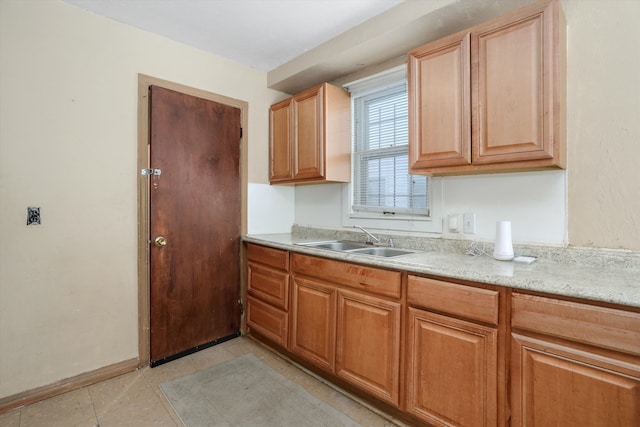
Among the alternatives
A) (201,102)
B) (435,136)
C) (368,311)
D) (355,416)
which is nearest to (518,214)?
(435,136)

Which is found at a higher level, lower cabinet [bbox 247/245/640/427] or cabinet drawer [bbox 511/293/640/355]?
cabinet drawer [bbox 511/293/640/355]

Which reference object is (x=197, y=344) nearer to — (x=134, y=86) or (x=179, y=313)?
(x=179, y=313)

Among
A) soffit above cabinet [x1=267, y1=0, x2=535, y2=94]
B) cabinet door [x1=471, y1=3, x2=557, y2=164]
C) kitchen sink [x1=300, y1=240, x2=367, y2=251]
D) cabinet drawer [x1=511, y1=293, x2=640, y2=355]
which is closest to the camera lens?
cabinet drawer [x1=511, y1=293, x2=640, y2=355]

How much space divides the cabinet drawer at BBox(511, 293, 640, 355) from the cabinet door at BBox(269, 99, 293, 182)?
82.1 inches

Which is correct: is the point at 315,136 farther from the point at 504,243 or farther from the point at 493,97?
the point at 504,243

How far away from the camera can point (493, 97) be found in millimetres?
1667

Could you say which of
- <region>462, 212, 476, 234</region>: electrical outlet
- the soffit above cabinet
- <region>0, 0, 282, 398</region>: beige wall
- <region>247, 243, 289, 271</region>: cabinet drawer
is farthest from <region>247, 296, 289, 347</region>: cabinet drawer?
the soffit above cabinet

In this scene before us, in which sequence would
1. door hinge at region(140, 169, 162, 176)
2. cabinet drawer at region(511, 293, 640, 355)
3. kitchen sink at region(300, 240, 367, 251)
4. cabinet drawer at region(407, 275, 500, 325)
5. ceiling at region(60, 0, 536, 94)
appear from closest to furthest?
cabinet drawer at region(511, 293, 640, 355)
cabinet drawer at region(407, 275, 500, 325)
ceiling at region(60, 0, 536, 94)
door hinge at region(140, 169, 162, 176)
kitchen sink at region(300, 240, 367, 251)

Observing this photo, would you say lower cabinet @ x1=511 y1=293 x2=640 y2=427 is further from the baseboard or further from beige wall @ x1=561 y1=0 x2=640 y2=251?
the baseboard

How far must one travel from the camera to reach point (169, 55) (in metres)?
2.51

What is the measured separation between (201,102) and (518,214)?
2461 mm

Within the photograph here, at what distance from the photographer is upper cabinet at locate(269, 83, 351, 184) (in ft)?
8.62

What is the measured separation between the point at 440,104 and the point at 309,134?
1175mm

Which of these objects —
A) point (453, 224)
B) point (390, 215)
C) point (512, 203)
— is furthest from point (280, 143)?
point (512, 203)
